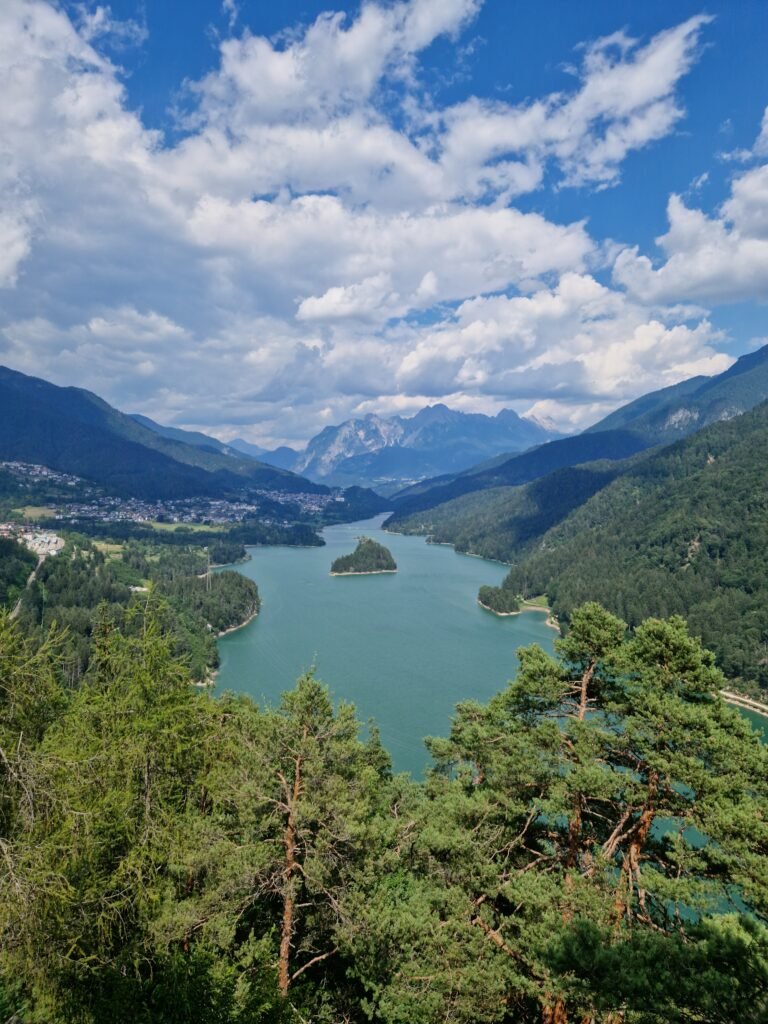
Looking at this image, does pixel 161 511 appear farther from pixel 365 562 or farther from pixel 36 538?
pixel 365 562

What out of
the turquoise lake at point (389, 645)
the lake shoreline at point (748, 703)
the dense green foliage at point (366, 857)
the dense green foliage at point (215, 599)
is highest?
the dense green foliage at point (366, 857)

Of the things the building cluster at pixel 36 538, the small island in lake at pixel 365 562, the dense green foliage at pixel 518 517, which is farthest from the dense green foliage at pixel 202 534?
the dense green foliage at pixel 518 517

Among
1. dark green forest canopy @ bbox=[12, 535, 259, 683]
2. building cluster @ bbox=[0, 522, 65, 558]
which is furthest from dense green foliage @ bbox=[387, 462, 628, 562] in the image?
building cluster @ bbox=[0, 522, 65, 558]

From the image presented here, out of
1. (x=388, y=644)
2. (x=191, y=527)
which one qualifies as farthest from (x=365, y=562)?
(x=191, y=527)

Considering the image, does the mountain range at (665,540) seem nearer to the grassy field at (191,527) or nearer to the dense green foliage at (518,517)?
the dense green foliage at (518,517)

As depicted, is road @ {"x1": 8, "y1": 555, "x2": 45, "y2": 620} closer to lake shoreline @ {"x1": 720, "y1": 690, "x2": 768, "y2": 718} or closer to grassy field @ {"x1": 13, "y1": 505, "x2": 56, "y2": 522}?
grassy field @ {"x1": 13, "y1": 505, "x2": 56, "y2": 522}

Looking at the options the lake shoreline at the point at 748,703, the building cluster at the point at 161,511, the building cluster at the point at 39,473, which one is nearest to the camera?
the lake shoreline at the point at 748,703
